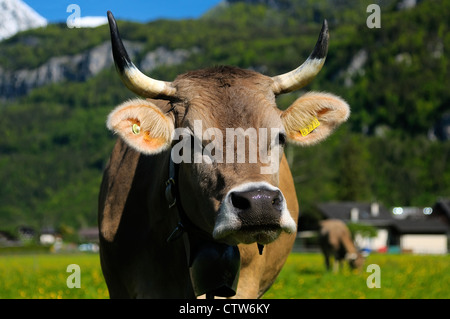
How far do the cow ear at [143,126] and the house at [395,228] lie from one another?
2784 inches

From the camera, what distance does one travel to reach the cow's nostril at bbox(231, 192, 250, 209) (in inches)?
147

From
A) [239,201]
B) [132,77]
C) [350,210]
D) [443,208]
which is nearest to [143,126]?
[132,77]

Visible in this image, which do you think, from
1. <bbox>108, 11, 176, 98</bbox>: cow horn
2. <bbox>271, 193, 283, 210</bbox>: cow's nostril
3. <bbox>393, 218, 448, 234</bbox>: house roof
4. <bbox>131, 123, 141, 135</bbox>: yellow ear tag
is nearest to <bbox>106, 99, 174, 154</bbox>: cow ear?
<bbox>131, 123, 141, 135</bbox>: yellow ear tag

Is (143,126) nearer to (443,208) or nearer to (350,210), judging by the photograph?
(350,210)

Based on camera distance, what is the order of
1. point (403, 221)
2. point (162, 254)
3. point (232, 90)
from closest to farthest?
point (232, 90) < point (162, 254) < point (403, 221)

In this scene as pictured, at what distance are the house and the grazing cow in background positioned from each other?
161 feet

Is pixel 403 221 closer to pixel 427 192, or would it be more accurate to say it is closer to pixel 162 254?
pixel 427 192

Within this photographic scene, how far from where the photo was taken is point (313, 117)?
484 cm

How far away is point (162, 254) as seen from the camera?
5043mm

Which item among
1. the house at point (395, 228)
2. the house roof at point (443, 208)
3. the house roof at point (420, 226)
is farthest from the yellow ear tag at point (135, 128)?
the house roof at point (443, 208)

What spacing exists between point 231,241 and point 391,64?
188 meters

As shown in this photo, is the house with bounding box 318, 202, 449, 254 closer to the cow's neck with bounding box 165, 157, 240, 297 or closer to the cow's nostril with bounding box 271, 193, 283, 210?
the cow's neck with bounding box 165, 157, 240, 297

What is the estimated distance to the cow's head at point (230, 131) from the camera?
12.5 feet
